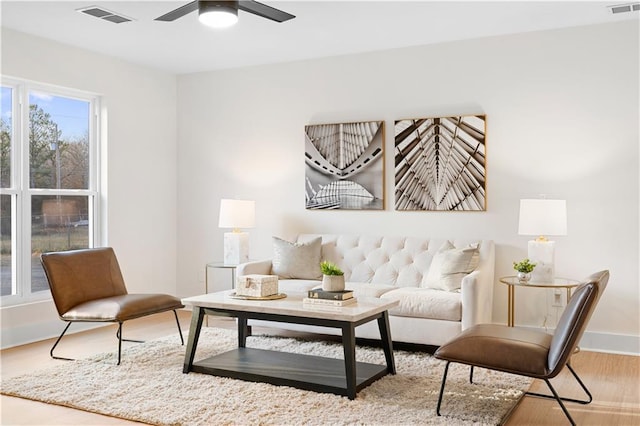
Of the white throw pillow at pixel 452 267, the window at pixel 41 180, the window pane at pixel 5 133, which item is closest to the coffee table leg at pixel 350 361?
the white throw pillow at pixel 452 267

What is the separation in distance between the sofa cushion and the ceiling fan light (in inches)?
84.8

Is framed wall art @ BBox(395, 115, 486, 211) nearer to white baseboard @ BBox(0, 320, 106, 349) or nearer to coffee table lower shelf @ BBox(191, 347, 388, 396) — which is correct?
coffee table lower shelf @ BBox(191, 347, 388, 396)

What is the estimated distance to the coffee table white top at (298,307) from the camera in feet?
12.1

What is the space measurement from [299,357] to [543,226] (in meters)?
2.02

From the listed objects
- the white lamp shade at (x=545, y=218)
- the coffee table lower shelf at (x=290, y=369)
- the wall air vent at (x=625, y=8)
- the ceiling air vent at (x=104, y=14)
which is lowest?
the coffee table lower shelf at (x=290, y=369)

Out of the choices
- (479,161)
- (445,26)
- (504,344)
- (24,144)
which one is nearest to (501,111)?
(479,161)

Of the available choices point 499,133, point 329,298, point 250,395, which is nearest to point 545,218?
point 499,133

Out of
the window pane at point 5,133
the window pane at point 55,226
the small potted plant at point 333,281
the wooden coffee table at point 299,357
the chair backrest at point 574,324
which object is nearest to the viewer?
the chair backrest at point 574,324

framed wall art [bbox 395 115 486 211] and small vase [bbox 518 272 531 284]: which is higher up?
framed wall art [bbox 395 115 486 211]

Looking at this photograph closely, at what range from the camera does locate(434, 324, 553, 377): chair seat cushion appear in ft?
10.4

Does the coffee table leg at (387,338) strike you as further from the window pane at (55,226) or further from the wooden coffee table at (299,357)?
the window pane at (55,226)

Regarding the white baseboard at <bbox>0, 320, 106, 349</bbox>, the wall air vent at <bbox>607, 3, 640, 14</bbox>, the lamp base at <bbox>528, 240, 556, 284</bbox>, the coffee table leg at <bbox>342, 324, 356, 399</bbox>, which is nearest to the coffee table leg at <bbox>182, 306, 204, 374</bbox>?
the coffee table leg at <bbox>342, 324, 356, 399</bbox>

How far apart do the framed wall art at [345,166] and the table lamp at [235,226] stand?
0.64 m

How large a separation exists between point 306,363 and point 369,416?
0.95 metres
